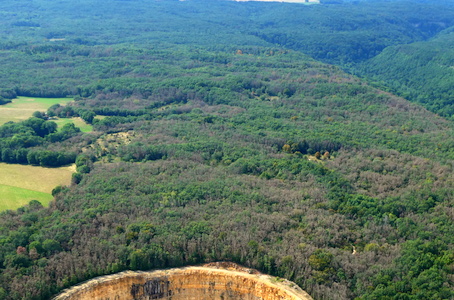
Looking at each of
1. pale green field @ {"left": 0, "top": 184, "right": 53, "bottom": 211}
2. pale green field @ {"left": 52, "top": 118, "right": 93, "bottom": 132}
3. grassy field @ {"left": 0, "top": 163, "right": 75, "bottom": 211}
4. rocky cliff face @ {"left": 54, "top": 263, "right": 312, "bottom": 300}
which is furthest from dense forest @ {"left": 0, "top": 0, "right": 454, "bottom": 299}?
grassy field @ {"left": 0, "top": 163, "right": 75, "bottom": 211}

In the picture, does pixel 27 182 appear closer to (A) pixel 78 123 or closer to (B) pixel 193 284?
(A) pixel 78 123

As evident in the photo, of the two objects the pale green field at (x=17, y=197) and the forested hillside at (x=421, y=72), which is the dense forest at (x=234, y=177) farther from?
the pale green field at (x=17, y=197)

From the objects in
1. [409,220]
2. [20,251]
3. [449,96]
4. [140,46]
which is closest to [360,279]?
[409,220]

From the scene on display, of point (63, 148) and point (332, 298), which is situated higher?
point (332, 298)

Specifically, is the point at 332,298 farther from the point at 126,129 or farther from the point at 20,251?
the point at 126,129

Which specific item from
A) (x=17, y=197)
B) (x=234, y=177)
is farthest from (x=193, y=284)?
(x=17, y=197)
